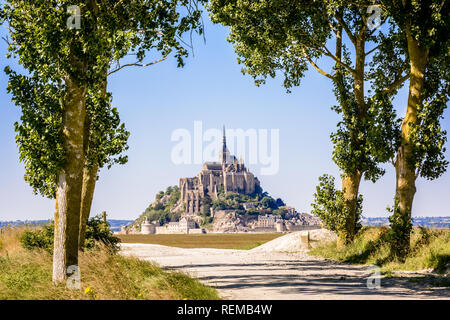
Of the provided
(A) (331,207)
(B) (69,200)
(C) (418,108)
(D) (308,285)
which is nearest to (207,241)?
(A) (331,207)

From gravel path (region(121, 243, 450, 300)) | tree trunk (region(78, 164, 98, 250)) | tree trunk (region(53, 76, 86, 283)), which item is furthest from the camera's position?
tree trunk (region(78, 164, 98, 250))

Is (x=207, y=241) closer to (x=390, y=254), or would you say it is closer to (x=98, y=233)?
(x=98, y=233)

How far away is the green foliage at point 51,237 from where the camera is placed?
61.8ft

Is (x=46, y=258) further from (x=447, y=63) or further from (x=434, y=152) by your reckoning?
(x=447, y=63)

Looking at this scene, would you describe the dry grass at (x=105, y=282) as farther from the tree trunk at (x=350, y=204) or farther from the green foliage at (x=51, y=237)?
the tree trunk at (x=350, y=204)

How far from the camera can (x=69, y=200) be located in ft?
39.9

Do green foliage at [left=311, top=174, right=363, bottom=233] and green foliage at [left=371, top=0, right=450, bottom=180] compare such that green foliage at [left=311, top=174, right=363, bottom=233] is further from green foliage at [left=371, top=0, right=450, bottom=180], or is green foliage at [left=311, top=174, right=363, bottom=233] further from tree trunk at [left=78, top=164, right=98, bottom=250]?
tree trunk at [left=78, top=164, right=98, bottom=250]

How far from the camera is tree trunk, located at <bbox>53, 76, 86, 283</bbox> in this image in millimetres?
12156

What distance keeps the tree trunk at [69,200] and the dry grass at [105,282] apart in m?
0.51

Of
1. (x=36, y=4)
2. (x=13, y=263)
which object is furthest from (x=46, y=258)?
(x=36, y=4)

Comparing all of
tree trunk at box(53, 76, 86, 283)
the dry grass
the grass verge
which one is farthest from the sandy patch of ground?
tree trunk at box(53, 76, 86, 283)

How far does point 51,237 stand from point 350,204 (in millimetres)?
12345

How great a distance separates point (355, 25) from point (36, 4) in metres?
14.4

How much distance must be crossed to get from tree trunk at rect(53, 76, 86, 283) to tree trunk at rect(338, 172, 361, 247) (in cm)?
1337
